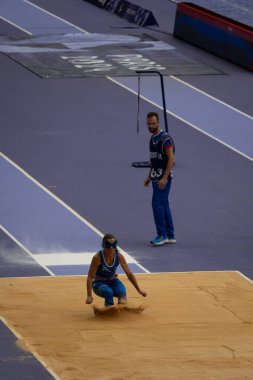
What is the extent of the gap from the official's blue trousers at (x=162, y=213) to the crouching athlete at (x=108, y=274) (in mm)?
3481

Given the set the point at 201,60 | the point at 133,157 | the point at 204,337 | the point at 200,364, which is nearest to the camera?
the point at 200,364

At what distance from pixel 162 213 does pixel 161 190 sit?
368 mm

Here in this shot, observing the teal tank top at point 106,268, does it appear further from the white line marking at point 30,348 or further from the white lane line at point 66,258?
the white lane line at point 66,258

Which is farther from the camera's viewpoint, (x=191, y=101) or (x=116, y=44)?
(x=116, y=44)

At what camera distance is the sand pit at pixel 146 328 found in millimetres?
14750

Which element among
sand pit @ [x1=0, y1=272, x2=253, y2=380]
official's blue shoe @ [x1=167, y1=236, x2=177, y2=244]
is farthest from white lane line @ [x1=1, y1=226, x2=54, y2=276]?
official's blue shoe @ [x1=167, y1=236, x2=177, y2=244]

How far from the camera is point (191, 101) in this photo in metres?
29.3

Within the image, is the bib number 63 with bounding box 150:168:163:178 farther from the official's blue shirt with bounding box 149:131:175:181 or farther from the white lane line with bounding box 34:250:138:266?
the white lane line with bounding box 34:250:138:266

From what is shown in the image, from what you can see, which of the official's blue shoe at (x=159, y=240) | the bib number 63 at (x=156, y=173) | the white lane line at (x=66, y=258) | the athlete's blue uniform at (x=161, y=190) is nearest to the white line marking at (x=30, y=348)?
the white lane line at (x=66, y=258)

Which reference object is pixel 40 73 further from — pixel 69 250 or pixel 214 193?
pixel 69 250

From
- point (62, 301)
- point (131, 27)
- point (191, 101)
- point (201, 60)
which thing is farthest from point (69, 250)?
point (131, 27)

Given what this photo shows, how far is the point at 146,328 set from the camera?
1611 cm

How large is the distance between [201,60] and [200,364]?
62.0 ft

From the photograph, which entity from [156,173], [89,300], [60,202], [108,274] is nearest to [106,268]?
[108,274]
